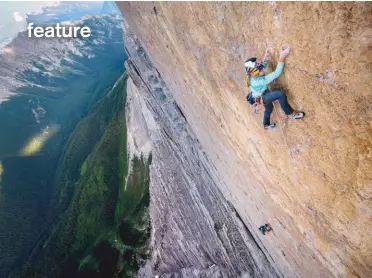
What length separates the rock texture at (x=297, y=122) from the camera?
744cm

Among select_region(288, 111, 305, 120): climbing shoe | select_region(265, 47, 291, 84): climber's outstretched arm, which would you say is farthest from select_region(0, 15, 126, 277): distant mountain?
Answer: select_region(265, 47, 291, 84): climber's outstretched arm

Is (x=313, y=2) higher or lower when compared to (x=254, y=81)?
higher

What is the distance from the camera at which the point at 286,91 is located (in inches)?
377

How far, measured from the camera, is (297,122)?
9844mm

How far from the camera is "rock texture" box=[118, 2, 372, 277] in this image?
7.44 m

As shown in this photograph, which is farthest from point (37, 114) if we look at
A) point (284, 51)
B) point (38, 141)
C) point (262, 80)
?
point (284, 51)

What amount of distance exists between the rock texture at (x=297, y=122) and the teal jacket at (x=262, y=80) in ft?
1.33

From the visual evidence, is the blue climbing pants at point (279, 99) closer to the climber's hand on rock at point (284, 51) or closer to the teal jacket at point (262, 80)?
the teal jacket at point (262, 80)

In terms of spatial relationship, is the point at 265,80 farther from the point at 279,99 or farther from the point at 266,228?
the point at 266,228

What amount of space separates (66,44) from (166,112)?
179m

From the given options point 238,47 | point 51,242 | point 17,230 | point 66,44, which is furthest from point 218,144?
point 66,44

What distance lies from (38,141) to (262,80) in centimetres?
14285

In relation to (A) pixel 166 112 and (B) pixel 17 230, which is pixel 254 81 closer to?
(A) pixel 166 112

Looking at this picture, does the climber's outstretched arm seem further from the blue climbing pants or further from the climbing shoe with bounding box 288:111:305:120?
the climbing shoe with bounding box 288:111:305:120
